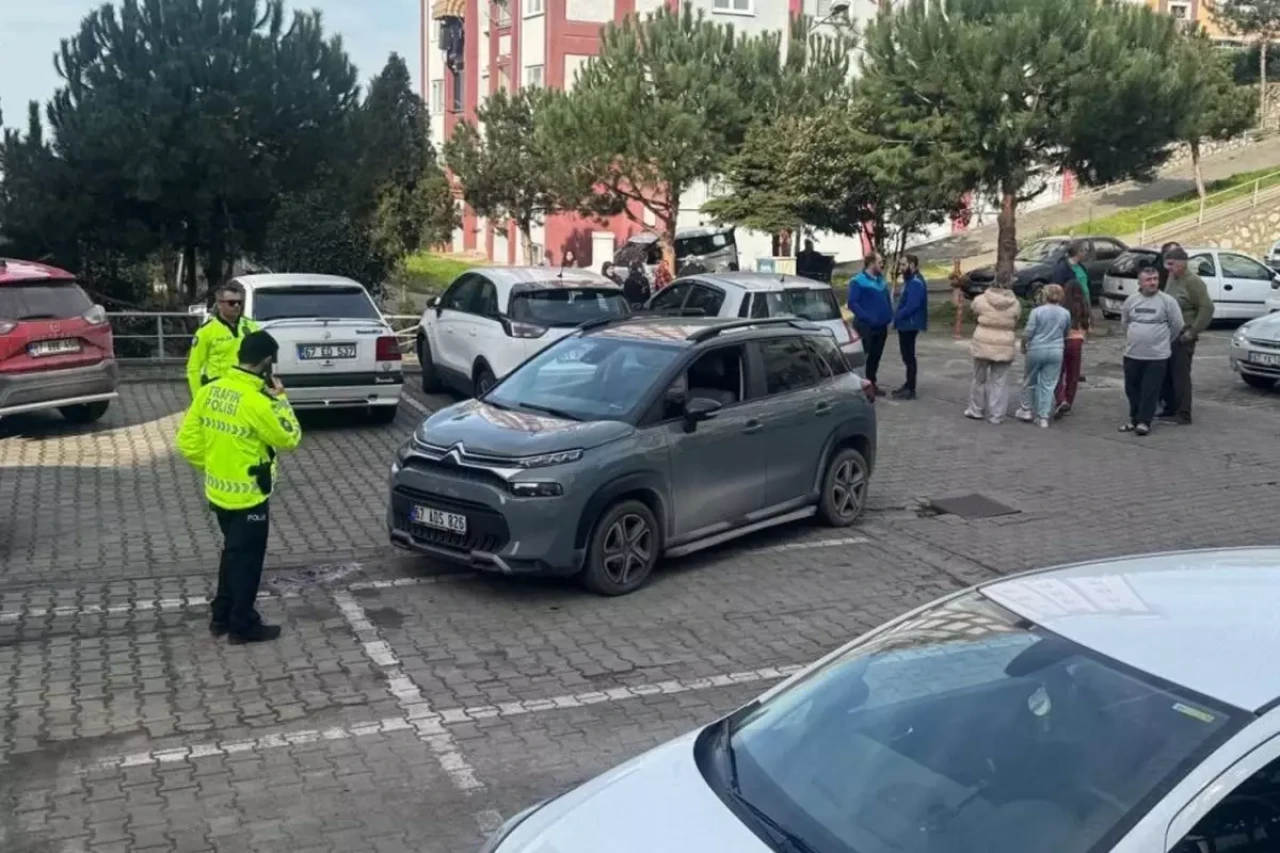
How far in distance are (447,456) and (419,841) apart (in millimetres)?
3560

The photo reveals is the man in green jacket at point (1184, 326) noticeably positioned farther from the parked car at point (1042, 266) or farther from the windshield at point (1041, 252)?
the windshield at point (1041, 252)

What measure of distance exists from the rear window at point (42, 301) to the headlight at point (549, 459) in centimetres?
707

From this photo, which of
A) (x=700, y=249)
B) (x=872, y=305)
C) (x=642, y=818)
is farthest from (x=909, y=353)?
(x=700, y=249)

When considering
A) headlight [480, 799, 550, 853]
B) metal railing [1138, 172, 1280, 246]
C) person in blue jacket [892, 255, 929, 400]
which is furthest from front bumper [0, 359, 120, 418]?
metal railing [1138, 172, 1280, 246]

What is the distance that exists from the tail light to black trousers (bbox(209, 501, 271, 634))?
6660mm

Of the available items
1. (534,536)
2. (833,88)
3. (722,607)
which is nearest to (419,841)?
(534,536)

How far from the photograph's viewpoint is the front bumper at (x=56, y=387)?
12773mm

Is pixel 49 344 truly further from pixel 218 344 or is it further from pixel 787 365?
pixel 787 365

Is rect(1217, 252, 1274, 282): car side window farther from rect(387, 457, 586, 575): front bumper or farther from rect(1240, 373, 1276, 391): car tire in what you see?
rect(387, 457, 586, 575): front bumper

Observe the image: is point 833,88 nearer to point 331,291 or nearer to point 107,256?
point 107,256

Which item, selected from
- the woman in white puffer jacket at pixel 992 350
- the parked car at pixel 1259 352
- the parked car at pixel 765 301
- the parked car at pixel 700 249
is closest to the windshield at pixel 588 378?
the parked car at pixel 765 301

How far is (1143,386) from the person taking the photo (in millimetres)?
14797

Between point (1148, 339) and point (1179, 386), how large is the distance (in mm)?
1333

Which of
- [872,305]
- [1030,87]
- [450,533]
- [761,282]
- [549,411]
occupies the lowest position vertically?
[450,533]
